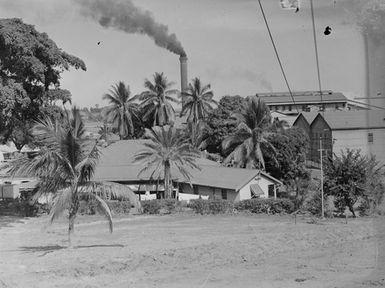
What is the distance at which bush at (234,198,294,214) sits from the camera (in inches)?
1366

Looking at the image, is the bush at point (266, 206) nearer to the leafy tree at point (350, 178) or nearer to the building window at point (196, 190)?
the leafy tree at point (350, 178)

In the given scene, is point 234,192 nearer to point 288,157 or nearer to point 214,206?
point 214,206

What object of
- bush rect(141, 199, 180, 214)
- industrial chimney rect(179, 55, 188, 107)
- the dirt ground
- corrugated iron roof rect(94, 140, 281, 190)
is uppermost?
industrial chimney rect(179, 55, 188, 107)

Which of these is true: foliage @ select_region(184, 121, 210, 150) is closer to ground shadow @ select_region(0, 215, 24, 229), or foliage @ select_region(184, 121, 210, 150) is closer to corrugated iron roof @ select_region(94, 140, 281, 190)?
corrugated iron roof @ select_region(94, 140, 281, 190)

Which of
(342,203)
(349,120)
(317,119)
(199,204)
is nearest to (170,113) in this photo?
(317,119)

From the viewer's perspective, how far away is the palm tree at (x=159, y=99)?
62503 millimetres

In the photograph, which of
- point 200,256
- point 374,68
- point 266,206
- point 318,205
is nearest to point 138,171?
point 266,206

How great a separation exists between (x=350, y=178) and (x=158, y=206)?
12126mm

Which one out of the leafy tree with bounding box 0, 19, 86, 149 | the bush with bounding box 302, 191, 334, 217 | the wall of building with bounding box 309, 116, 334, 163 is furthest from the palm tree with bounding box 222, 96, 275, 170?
the leafy tree with bounding box 0, 19, 86, 149

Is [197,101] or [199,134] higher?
[197,101]

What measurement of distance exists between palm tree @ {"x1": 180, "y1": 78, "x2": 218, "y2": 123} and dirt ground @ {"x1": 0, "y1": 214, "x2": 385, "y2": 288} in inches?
1332

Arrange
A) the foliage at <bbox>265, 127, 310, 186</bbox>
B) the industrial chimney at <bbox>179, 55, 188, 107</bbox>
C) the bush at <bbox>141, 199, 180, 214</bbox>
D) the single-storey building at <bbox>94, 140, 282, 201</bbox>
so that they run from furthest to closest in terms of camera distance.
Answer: the industrial chimney at <bbox>179, 55, 188, 107</bbox> < the foliage at <bbox>265, 127, 310, 186</bbox> < the single-storey building at <bbox>94, 140, 282, 201</bbox> < the bush at <bbox>141, 199, 180, 214</bbox>

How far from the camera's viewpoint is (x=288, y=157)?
48.8m

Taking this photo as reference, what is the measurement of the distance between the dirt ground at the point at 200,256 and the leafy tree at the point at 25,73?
22.3 feet
